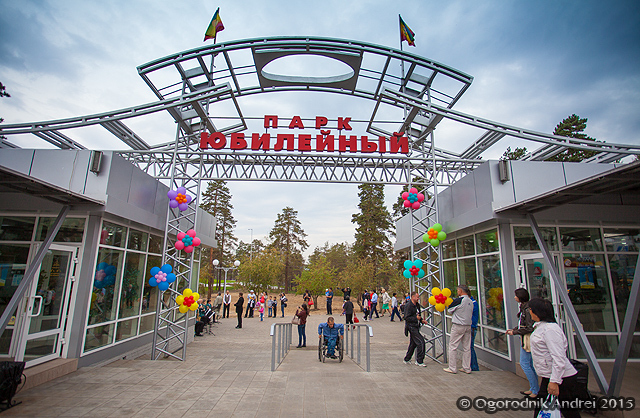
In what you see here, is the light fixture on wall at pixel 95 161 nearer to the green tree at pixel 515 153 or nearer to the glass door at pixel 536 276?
the glass door at pixel 536 276

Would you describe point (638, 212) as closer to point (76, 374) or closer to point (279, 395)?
point (279, 395)

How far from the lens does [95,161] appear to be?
6883mm

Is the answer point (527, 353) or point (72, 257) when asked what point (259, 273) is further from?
point (527, 353)

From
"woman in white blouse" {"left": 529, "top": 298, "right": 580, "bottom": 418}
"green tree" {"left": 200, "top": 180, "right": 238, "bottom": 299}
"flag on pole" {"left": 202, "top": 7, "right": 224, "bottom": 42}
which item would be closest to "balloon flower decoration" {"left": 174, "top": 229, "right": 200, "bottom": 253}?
"flag on pole" {"left": 202, "top": 7, "right": 224, "bottom": 42}

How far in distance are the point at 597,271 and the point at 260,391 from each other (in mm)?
Result: 8035

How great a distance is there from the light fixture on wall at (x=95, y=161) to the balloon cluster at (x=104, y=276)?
228 centimetres

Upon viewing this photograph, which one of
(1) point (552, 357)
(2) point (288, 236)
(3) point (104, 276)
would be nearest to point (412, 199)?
(1) point (552, 357)

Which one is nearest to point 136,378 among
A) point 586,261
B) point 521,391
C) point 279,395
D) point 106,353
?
point 106,353

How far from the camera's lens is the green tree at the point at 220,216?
131ft

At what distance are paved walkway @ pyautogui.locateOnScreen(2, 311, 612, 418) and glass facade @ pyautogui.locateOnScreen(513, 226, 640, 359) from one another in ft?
8.02

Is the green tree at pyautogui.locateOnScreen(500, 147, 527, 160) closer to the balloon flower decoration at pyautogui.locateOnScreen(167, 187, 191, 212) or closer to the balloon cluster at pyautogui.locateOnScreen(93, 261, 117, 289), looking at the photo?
the balloon flower decoration at pyautogui.locateOnScreen(167, 187, 191, 212)

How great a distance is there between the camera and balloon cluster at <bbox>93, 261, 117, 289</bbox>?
7023 mm

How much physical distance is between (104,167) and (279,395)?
21.0 feet

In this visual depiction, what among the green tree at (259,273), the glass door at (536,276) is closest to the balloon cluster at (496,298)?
the glass door at (536,276)
